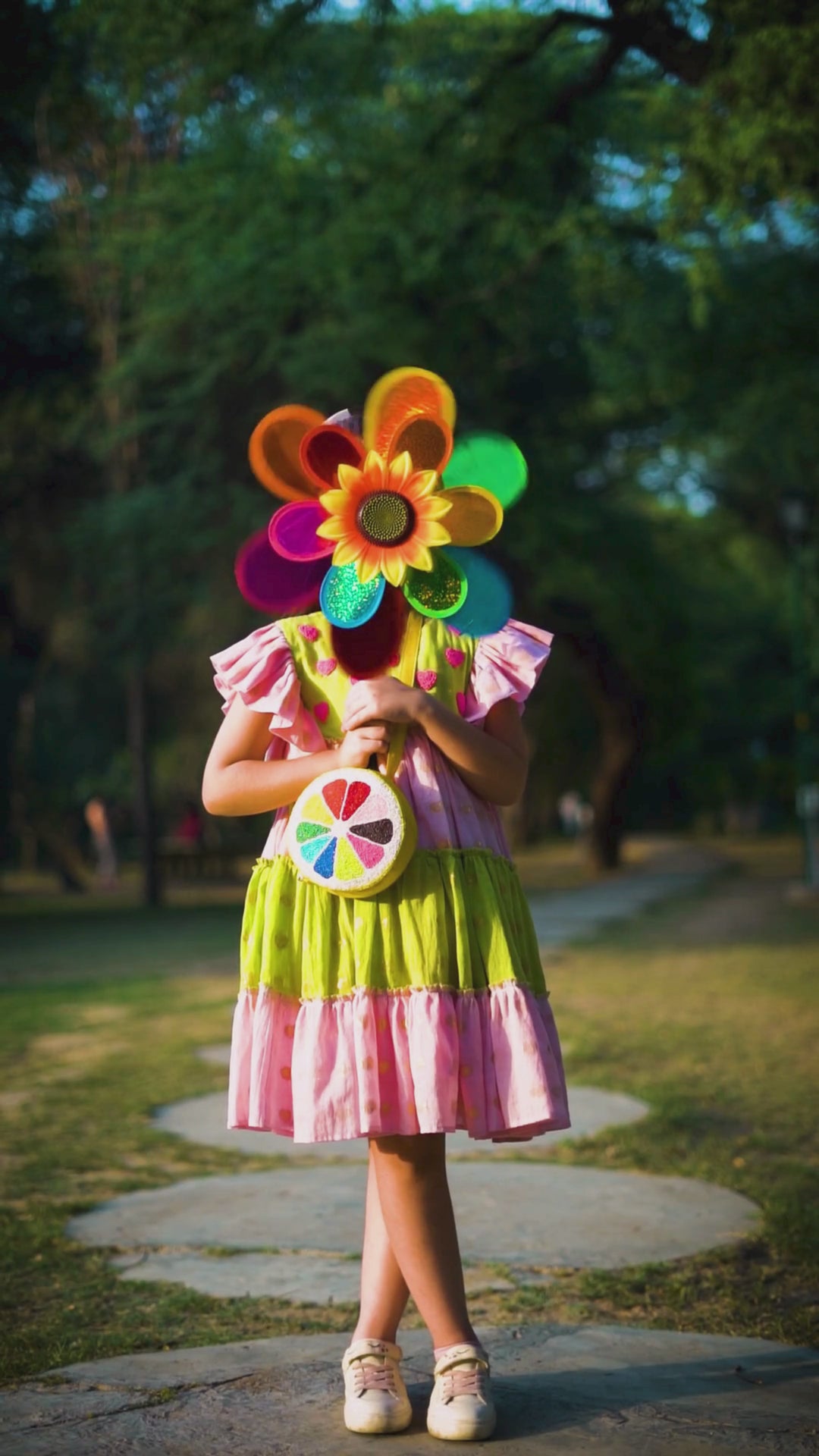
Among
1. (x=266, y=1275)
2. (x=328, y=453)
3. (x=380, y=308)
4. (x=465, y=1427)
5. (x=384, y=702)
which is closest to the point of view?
(x=465, y=1427)

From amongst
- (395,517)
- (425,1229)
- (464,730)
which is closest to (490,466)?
(395,517)

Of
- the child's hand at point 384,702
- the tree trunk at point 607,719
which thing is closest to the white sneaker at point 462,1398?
the child's hand at point 384,702

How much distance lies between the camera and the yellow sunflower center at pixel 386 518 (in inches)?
119

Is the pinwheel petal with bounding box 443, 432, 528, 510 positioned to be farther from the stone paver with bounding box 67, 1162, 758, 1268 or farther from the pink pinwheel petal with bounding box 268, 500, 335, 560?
the stone paver with bounding box 67, 1162, 758, 1268

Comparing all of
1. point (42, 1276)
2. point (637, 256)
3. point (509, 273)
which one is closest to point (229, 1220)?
point (42, 1276)

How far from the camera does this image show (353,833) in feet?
9.23

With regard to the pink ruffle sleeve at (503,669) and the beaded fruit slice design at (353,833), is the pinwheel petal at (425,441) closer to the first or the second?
the pink ruffle sleeve at (503,669)

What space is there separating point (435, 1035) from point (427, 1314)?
0.53 m

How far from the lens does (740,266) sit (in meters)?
16.1

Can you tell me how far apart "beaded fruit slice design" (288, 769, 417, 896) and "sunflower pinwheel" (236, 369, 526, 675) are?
13.5 inches

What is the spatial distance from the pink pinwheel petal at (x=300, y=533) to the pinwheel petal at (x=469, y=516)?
0.25 metres

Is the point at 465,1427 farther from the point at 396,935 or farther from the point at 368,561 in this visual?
the point at 368,561

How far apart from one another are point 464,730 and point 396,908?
1.18 ft

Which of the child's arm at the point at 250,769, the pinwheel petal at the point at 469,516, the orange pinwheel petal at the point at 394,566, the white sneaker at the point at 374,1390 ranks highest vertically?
the pinwheel petal at the point at 469,516
